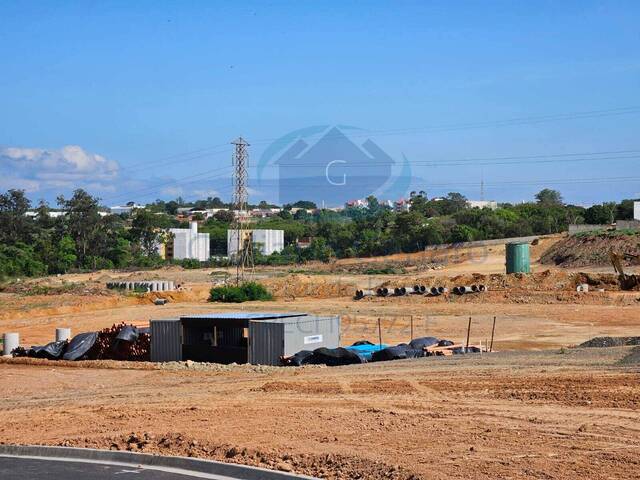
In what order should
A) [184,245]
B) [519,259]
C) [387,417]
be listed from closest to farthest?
1. [387,417]
2. [519,259]
3. [184,245]

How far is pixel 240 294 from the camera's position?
61219 millimetres

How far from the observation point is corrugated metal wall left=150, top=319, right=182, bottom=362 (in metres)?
32.0

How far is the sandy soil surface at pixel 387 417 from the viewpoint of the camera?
1229 centimetres

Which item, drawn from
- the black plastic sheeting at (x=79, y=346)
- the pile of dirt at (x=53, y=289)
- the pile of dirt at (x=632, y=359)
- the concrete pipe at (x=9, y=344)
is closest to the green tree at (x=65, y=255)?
the pile of dirt at (x=53, y=289)

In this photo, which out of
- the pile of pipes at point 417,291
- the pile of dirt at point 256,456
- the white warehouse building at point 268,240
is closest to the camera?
the pile of dirt at point 256,456

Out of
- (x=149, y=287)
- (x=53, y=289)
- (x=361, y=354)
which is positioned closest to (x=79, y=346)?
(x=361, y=354)

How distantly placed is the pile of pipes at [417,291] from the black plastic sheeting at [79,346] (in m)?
28.1

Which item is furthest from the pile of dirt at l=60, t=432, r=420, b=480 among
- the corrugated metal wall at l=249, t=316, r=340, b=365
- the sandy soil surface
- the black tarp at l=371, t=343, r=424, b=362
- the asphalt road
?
the corrugated metal wall at l=249, t=316, r=340, b=365

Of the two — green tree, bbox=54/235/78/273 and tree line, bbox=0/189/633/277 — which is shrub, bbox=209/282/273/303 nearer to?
tree line, bbox=0/189/633/277

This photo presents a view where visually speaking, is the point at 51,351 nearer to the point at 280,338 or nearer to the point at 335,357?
the point at 280,338

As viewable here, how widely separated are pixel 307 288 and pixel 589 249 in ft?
91.1

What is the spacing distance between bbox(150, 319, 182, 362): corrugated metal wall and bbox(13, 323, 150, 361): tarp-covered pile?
0.85m

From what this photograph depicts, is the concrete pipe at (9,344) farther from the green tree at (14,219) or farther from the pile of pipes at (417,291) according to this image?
the green tree at (14,219)

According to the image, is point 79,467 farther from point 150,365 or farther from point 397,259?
point 397,259
